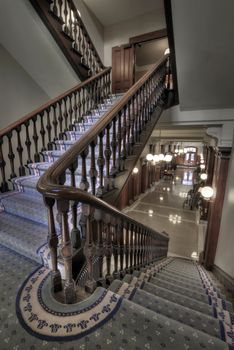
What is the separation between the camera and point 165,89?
318 centimetres

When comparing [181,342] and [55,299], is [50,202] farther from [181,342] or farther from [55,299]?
[181,342]

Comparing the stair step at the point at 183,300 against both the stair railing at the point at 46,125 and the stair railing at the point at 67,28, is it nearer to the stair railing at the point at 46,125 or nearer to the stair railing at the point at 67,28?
the stair railing at the point at 46,125

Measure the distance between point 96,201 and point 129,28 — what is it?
5.96 m

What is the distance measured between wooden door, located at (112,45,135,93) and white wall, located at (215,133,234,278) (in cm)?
345

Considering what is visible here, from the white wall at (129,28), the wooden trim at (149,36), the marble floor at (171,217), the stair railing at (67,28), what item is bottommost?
the marble floor at (171,217)

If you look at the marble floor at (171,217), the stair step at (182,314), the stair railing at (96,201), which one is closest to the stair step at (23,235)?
the stair railing at (96,201)

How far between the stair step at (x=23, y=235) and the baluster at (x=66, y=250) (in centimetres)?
50

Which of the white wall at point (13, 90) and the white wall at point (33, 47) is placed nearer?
the white wall at point (33, 47)

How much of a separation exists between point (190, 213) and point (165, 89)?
16.0 ft

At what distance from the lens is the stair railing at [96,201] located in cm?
86

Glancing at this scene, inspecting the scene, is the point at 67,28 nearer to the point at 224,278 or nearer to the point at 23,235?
the point at 23,235

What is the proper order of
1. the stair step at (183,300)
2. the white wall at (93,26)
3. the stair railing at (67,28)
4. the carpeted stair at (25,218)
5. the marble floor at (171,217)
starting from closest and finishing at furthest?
the stair step at (183,300), the carpeted stair at (25,218), the stair railing at (67,28), the white wall at (93,26), the marble floor at (171,217)

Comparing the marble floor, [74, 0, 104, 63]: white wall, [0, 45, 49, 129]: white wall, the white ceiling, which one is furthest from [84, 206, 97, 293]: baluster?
the white ceiling

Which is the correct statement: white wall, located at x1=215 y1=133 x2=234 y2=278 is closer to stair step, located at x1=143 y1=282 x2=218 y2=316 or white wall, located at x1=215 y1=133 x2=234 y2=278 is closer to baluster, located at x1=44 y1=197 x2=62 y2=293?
stair step, located at x1=143 y1=282 x2=218 y2=316
